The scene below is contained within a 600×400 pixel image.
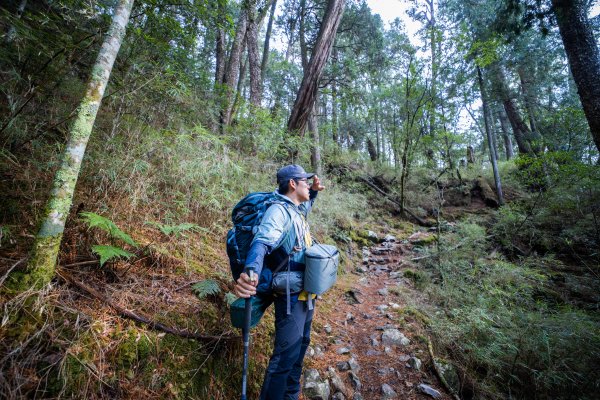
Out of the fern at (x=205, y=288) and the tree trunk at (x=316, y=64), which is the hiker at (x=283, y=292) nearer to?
the fern at (x=205, y=288)

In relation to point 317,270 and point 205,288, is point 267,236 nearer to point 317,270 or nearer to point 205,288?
point 317,270

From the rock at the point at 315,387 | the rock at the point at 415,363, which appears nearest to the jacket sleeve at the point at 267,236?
the rock at the point at 315,387

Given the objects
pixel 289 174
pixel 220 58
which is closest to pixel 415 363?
pixel 289 174

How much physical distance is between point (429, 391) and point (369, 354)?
0.88 meters

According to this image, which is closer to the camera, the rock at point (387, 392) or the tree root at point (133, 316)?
the tree root at point (133, 316)

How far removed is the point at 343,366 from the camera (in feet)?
11.3

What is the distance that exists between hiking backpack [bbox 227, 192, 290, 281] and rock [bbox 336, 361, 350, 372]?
2.08m

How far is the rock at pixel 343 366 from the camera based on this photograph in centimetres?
339

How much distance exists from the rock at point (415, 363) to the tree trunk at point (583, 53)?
238 inches

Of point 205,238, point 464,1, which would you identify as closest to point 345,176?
point 205,238

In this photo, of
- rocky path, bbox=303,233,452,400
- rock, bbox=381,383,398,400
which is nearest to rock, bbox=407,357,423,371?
rocky path, bbox=303,233,452,400

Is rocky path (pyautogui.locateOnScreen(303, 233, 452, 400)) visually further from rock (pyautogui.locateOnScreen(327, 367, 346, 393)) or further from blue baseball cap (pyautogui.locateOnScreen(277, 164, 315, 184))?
blue baseball cap (pyautogui.locateOnScreen(277, 164, 315, 184))

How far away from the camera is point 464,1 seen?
14.2 meters

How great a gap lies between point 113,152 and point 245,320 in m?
3.10
